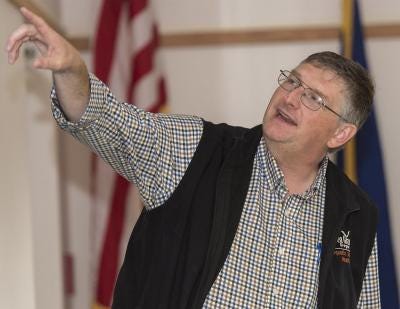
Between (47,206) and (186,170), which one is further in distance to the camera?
(47,206)

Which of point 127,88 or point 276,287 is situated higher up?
point 127,88

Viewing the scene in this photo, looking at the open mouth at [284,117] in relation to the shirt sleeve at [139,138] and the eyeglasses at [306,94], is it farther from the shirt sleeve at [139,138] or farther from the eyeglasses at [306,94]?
the shirt sleeve at [139,138]

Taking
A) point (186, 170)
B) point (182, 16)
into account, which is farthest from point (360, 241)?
point (182, 16)

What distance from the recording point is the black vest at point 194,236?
141 centimetres

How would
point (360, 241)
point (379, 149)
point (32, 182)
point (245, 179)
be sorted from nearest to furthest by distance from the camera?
1. point (245, 179)
2. point (360, 241)
3. point (32, 182)
4. point (379, 149)

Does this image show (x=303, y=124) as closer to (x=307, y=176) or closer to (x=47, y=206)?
(x=307, y=176)

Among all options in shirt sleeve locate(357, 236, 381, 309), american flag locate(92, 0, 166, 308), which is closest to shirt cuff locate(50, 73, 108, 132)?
shirt sleeve locate(357, 236, 381, 309)

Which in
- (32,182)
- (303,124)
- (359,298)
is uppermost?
(303,124)

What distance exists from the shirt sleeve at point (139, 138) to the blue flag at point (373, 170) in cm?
122

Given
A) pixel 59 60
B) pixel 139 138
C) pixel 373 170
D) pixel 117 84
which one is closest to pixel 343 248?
pixel 139 138

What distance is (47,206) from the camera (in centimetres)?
234

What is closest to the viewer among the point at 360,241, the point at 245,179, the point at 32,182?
the point at 245,179

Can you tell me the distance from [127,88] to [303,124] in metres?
1.01

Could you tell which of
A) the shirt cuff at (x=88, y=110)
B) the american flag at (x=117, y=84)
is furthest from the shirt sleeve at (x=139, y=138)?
the american flag at (x=117, y=84)
